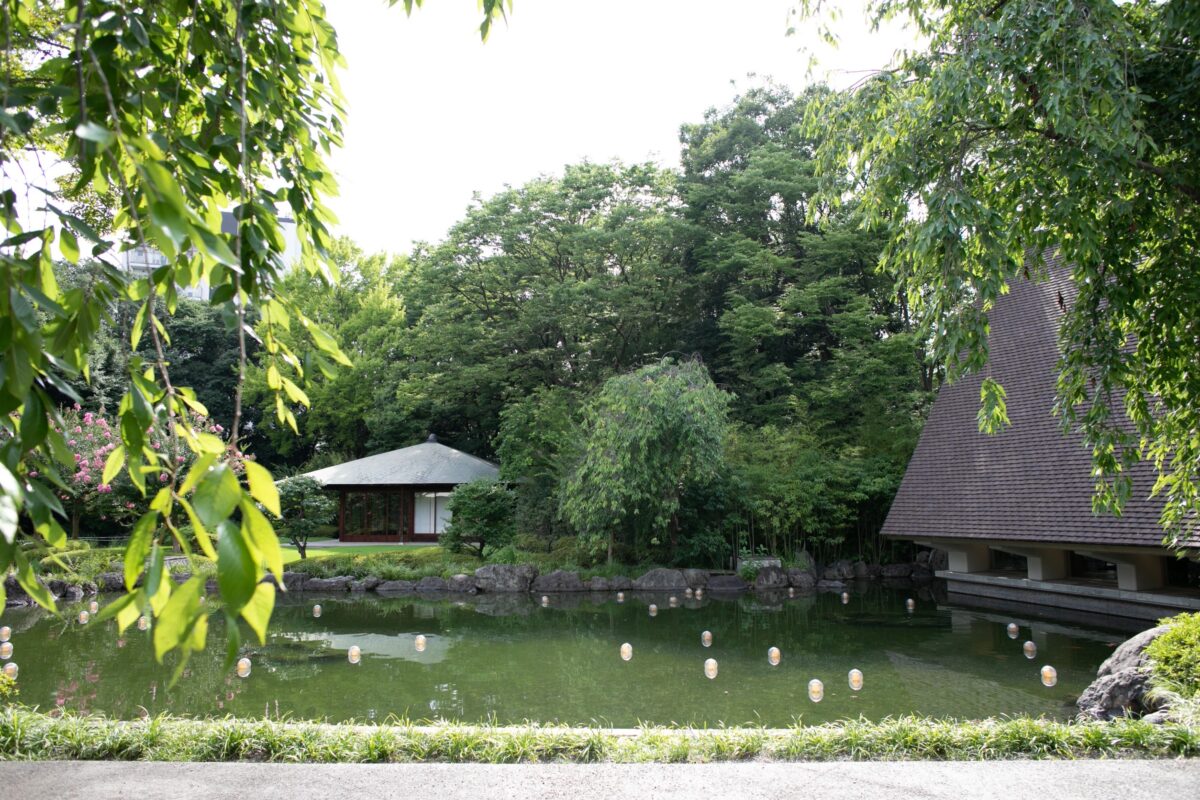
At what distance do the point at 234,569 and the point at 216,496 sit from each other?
0.32 feet

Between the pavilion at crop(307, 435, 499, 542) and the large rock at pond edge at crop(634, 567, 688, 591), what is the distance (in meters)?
5.83

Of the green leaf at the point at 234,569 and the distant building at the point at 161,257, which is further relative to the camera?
the distant building at the point at 161,257

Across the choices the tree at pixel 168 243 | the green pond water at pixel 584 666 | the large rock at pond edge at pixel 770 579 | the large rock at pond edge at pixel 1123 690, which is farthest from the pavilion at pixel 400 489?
the tree at pixel 168 243

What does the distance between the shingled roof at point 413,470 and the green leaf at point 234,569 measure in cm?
1694

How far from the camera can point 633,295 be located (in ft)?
57.0

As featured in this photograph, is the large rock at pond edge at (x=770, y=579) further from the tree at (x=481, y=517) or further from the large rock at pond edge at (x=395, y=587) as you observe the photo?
the large rock at pond edge at (x=395, y=587)

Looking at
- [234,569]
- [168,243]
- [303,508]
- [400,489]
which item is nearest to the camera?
[234,569]

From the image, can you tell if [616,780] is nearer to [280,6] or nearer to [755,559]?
[280,6]

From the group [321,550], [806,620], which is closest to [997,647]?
[806,620]

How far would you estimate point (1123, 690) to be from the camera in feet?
15.9

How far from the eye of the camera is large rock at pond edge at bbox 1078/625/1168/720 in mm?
4762

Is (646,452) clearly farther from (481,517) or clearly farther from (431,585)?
(431,585)

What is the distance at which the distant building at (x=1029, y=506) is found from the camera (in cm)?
927

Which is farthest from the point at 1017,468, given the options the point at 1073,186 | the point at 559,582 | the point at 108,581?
the point at 108,581
